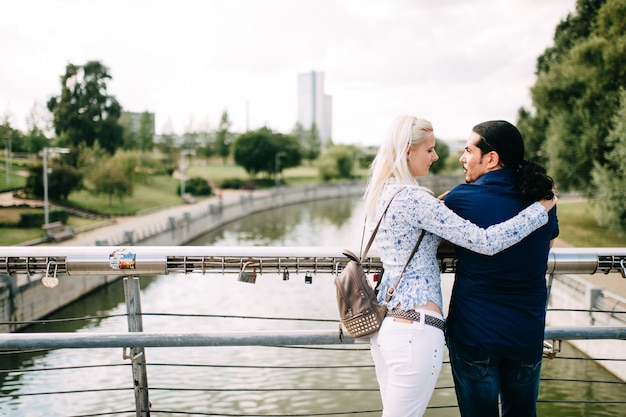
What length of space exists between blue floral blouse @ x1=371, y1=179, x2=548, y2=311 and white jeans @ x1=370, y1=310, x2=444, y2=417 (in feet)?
0.29

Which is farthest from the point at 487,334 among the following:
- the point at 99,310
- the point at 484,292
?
the point at 99,310

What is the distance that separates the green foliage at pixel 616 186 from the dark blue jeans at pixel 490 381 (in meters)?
18.2

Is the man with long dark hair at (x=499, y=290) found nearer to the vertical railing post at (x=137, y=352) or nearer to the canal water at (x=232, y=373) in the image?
the canal water at (x=232, y=373)

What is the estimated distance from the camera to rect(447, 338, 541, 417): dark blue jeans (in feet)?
6.79

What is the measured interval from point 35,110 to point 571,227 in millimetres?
33508

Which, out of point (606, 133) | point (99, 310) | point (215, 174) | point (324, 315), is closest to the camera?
point (324, 315)

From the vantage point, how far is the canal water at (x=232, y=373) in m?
4.96

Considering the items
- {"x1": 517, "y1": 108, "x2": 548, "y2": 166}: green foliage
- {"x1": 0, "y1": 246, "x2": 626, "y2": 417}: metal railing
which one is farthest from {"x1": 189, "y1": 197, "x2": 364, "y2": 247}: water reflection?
{"x1": 0, "y1": 246, "x2": 626, "y2": 417}: metal railing

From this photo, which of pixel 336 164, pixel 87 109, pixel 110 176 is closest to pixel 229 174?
pixel 336 164

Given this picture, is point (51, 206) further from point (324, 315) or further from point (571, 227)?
point (571, 227)

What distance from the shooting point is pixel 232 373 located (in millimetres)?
10242

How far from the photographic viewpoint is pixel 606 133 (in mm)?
22078

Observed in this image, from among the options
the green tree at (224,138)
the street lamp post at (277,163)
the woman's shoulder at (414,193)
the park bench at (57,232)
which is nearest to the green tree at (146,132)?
the green tree at (224,138)

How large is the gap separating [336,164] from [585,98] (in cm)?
5487
